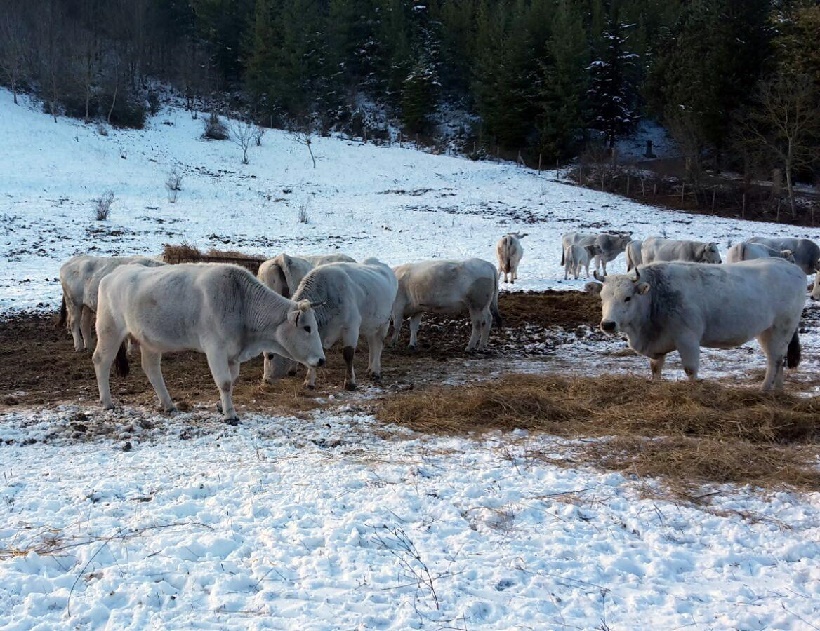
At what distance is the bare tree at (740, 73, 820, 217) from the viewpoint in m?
38.5

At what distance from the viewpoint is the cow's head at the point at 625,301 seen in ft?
27.1

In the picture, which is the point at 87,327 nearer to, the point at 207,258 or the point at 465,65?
the point at 207,258

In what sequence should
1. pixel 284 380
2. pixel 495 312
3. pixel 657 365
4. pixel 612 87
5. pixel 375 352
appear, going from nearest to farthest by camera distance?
pixel 657 365
pixel 284 380
pixel 375 352
pixel 495 312
pixel 612 87

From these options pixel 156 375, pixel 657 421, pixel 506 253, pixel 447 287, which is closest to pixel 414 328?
pixel 447 287

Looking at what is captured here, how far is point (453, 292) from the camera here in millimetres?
12781

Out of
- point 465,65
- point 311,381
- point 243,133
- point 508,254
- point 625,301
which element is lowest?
point 311,381

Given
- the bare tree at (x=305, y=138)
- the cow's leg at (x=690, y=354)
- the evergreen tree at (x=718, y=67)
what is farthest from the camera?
the bare tree at (x=305, y=138)

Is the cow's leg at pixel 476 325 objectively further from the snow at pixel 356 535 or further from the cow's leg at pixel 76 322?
the cow's leg at pixel 76 322

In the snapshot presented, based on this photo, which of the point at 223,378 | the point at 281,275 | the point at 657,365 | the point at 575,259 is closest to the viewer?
the point at 223,378

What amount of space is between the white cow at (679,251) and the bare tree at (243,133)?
33530 mm

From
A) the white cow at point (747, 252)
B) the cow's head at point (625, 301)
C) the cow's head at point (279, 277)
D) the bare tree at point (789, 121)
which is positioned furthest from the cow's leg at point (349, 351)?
the bare tree at point (789, 121)

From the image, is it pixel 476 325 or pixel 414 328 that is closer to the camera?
pixel 476 325

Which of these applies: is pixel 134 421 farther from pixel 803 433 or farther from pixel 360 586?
pixel 803 433

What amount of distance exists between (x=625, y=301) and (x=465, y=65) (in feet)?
210
